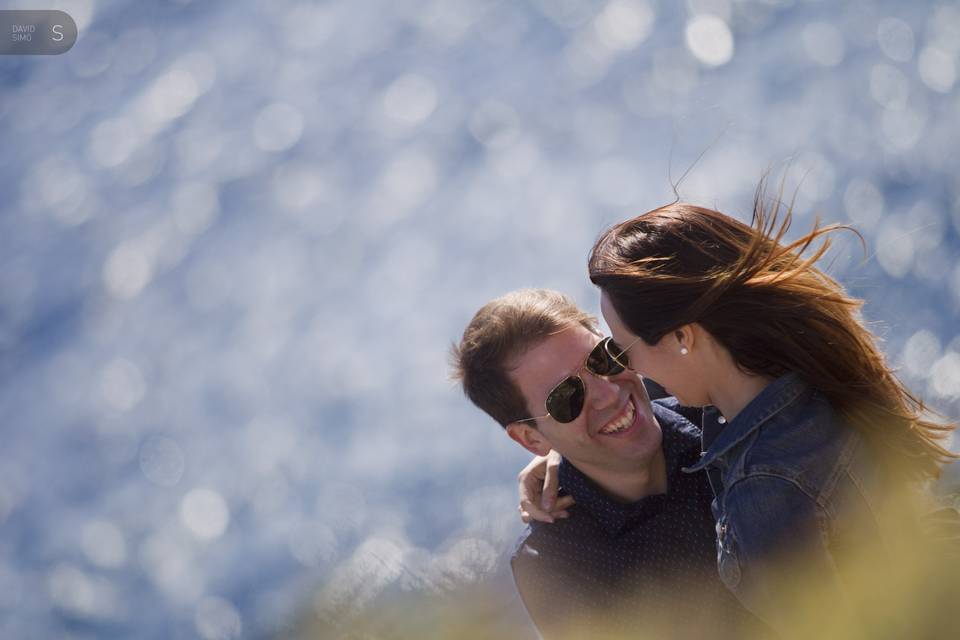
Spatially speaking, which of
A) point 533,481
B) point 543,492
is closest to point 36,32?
point 533,481

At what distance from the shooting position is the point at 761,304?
78.7 inches

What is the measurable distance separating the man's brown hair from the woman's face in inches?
22.1

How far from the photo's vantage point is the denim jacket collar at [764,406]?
1.99 metres

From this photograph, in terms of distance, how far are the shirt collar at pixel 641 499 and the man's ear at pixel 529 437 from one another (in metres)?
0.14

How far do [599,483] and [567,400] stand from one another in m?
0.26

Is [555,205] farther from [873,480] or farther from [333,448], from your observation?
[873,480]

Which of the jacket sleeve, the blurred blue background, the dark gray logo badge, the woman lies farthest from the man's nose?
the dark gray logo badge

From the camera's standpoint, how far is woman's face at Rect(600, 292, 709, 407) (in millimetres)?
2113

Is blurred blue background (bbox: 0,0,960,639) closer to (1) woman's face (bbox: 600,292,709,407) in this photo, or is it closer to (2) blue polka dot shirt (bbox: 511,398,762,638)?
(2) blue polka dot shirt (bbox: 511,398,762,638)

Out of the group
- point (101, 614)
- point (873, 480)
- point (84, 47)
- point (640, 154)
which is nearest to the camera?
point (873, 480)

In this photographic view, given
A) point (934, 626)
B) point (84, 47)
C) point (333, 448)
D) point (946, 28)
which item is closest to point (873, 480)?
point (934, 626)

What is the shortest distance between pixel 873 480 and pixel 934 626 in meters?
0.31

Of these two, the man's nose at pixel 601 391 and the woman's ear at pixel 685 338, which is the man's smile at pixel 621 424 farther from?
the woman's ear at pixel 685 338

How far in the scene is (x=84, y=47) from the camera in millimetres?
9188
